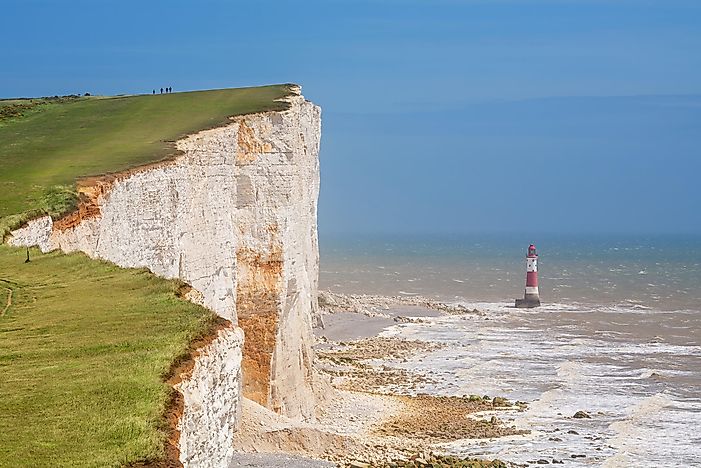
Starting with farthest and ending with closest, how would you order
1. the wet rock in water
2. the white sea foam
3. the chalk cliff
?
the wet rock in water → the white sea foam → the chalk cliff

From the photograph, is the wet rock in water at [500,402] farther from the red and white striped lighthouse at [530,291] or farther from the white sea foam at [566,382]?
the red and white striped lighthouse at [530,291]

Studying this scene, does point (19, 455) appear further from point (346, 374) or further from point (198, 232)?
point (346, 374)

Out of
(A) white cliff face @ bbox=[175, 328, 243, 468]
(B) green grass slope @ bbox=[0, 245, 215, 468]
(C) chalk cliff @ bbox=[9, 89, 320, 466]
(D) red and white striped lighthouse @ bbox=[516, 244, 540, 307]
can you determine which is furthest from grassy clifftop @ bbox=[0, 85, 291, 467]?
(D) red and white striped lighthouse @ bbox=[516, 244, 540, 307]

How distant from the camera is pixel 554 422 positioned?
2658 centimetres

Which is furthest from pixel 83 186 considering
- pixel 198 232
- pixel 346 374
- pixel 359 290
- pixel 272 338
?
pixel 359 290

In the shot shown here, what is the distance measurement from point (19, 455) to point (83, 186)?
11952mm

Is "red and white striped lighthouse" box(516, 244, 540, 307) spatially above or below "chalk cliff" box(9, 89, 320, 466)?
below

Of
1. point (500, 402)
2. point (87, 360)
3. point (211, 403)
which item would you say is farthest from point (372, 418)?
point (211, 403)

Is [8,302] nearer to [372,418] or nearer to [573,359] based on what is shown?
[372,418]

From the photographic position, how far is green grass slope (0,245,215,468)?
699 centimetres

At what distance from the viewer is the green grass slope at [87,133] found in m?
18.8

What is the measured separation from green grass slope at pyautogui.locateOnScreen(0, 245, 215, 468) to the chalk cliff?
5.57 meters

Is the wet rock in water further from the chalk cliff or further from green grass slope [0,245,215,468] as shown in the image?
green grass slope [0,245,215,468]

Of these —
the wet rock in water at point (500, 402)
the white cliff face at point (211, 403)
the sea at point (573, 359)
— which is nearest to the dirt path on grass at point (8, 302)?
the white cliff face at point (211, 403)
